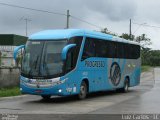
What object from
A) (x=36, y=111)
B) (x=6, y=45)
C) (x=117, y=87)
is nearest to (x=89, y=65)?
(x=117, y=87)

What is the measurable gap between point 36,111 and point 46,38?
4873 mm

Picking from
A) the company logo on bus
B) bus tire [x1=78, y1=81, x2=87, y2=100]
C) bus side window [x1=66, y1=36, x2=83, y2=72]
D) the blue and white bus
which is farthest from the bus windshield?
the company logo on bus

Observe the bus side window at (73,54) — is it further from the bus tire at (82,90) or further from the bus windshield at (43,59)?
the bus tire at (82,90)

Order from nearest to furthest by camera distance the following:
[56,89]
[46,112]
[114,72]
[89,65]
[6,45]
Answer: [46,112] → [56,89] → [89,65] → [114,72] → [6,45]

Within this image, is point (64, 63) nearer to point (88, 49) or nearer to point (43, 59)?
point (43, 59)

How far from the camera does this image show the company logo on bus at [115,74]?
2514 cm

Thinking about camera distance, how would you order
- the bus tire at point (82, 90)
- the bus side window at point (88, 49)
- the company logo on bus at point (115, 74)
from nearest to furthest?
the bus tire at point (82, 90)
the bus side window at point (88, 49)
the company logo on bus at point (115, 74)

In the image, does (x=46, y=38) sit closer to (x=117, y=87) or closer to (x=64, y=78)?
(x=64, y=78)

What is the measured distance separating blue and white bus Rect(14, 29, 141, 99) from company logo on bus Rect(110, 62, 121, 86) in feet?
4.19

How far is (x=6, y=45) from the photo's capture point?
57500 millimetres

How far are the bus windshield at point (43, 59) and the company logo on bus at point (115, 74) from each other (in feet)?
20.7

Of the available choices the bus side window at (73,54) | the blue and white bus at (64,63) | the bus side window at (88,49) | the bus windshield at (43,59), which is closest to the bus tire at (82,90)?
the blue and white bus at (64,63)

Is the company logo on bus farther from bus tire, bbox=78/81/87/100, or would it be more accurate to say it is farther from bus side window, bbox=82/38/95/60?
bus tire, bbox=78/81/87/100

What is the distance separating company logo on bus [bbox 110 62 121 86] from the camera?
25.1 m
